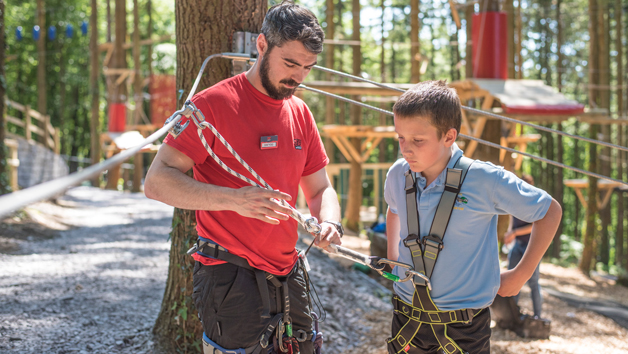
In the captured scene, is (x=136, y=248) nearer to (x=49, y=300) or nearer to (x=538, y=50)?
(x=49, y=300)

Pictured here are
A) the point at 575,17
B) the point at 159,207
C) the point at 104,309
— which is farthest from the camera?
the point at 575,17

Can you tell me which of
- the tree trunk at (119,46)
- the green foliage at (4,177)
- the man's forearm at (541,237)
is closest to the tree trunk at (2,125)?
the green foliage at (4,177)

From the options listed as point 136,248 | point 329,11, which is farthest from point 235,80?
point 329,11

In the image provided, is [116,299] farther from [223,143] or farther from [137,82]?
[137,82]

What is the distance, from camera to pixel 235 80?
205 centimetres

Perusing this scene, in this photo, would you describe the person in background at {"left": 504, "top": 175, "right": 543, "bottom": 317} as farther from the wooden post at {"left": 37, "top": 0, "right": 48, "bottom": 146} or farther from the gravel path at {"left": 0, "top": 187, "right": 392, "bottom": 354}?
the wooden post at {"left": 37, "top": 0, "right": 48, "bottom": 146}

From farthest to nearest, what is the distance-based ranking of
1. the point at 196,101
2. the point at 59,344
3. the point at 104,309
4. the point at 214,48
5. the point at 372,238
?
the point at 372,238 → the point at 104,309 → the point at 59,344 → the point at 214,48 → the point at 196,101

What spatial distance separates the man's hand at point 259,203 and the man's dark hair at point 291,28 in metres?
0.62

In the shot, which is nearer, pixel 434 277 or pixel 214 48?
pixel 434 277

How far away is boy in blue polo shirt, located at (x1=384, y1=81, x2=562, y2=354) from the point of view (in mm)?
1914

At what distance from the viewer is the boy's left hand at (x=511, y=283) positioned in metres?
1.98

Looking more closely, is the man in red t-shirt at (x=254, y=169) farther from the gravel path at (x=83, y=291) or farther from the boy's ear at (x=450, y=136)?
the gravel path at (x=83, y=291)

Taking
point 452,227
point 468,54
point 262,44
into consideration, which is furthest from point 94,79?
point 452,227

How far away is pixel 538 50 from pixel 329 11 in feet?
55.1
